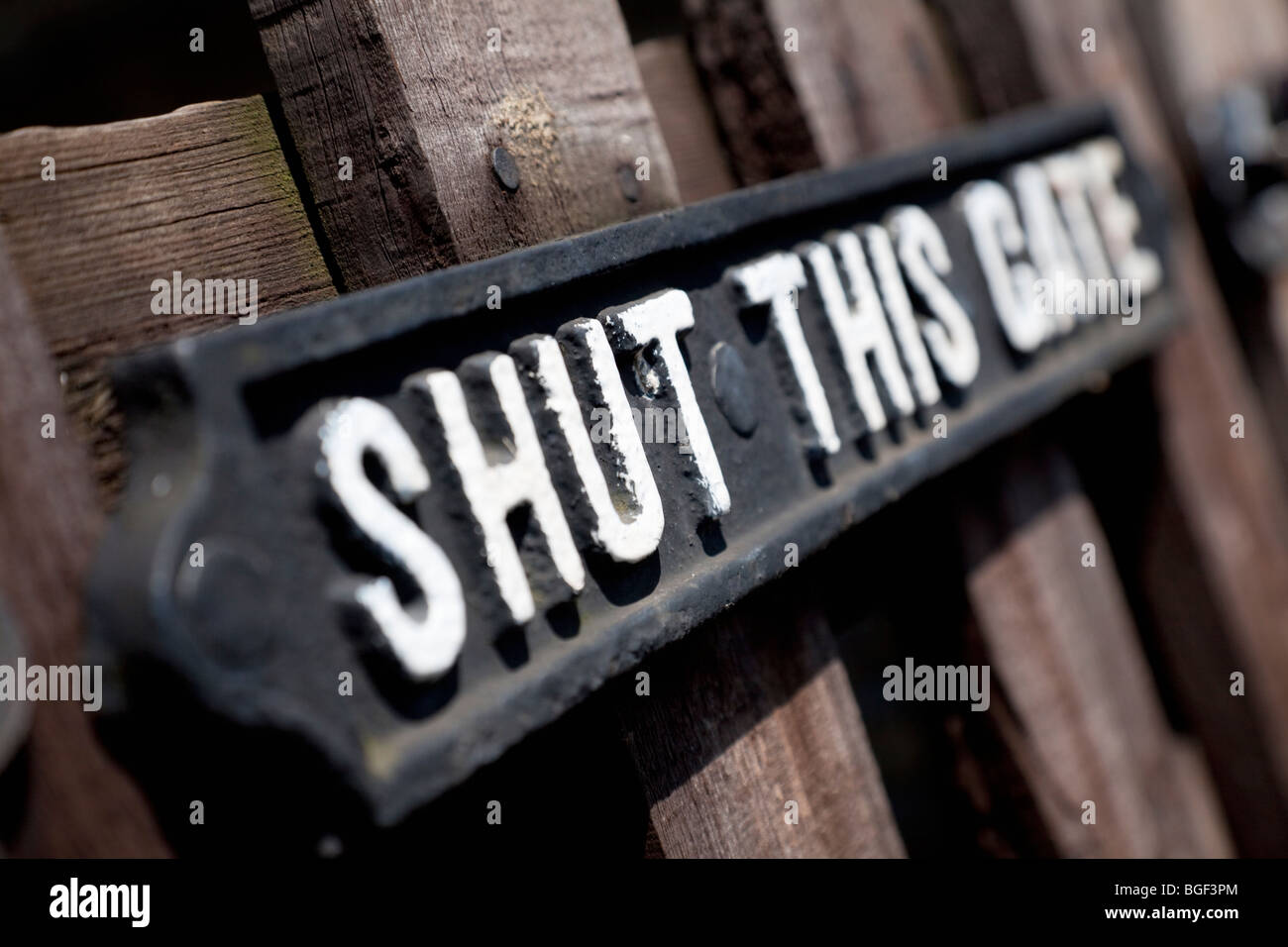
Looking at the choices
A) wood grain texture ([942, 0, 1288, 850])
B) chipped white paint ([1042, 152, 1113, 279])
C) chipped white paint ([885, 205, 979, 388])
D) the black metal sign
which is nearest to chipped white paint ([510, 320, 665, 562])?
the black metal sign

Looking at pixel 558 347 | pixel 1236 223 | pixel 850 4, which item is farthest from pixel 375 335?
pixel 1236 223

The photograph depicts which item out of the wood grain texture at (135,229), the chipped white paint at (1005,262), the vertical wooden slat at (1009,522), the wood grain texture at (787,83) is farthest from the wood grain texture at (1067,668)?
the wood grain texture at (135,229)

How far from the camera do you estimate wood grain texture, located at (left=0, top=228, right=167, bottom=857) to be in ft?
1.42

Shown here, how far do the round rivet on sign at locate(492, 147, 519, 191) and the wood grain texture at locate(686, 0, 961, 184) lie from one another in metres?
0.36

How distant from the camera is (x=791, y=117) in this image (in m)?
0.98

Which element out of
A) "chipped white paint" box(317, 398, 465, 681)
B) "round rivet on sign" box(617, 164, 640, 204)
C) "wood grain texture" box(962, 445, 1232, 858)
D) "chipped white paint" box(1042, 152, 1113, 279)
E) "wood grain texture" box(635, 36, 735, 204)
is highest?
"wood grain texture" box(635, 36, 735, 204)

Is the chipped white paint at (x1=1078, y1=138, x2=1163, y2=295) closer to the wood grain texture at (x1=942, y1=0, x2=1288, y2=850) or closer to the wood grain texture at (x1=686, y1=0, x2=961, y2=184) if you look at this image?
the wood grain texture at (x1=942, y1=0, x2=1288, y2=850)

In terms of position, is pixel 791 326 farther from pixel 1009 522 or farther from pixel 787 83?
pixel 1009 522

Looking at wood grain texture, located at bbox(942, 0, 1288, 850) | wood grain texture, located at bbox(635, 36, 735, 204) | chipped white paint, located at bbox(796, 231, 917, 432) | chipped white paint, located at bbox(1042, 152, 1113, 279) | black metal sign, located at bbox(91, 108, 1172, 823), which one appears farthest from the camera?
wood grain texture, located at bbox(942, 0, 1288, 850)

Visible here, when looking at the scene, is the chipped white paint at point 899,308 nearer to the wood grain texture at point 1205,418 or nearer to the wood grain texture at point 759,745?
the wood grain texture at point 759,745

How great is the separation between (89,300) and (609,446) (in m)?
0.29

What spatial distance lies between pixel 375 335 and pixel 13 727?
0.23 m
